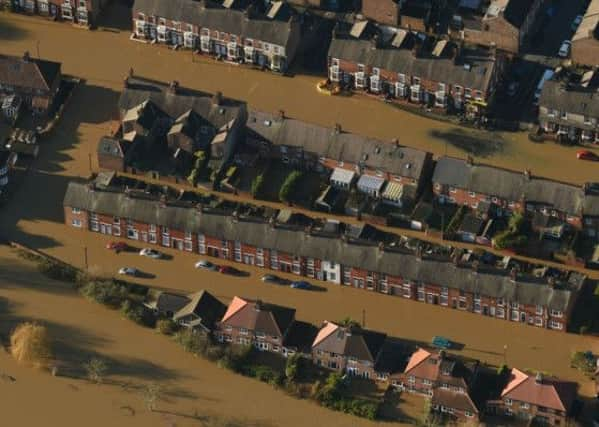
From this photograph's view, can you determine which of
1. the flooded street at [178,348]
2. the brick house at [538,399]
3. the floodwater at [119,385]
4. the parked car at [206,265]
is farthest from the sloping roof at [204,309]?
the brick house at [538,399]

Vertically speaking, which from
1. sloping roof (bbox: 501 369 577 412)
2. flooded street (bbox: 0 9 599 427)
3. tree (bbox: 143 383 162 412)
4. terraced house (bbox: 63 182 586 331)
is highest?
terraced house (bbox: 63 182 586 331)

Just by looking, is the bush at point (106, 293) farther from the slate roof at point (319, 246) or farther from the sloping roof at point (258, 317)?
the sloping roof at point (258, 317)

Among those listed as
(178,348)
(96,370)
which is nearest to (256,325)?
(178,348)

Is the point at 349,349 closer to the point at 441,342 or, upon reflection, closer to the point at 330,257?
the point at 441,342

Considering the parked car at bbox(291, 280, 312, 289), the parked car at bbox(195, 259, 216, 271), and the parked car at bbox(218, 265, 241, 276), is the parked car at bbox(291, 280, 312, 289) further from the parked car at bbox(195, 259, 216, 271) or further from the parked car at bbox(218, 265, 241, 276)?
the parked car at bbox(195, 259, 216, 271)

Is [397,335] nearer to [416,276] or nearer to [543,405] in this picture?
[416,276]

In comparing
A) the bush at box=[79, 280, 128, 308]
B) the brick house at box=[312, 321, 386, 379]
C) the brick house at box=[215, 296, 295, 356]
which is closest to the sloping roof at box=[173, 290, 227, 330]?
the brick house at box=[215, 296, 295, 356]
